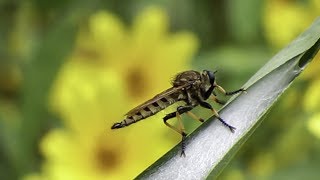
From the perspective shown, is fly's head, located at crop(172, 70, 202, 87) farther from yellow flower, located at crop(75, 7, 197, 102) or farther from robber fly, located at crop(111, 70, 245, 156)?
yellow flower, located at crop(75, 7, 197, 102)

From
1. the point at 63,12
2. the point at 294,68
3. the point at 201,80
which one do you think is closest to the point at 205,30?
the point at 63,12

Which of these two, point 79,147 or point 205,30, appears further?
point 205,30

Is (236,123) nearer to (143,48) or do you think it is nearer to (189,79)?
(189,79)

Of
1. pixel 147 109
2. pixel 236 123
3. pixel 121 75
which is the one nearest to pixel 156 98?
pixel 147 109

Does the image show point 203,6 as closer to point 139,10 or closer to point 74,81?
point 139,10

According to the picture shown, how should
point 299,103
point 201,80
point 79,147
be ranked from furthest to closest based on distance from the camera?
point 79,147
point 299,103
point 201,80

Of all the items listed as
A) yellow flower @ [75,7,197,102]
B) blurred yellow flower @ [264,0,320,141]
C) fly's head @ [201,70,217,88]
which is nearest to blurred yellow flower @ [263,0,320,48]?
blurred yellow flower @ [264,0,320,141]
